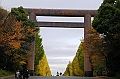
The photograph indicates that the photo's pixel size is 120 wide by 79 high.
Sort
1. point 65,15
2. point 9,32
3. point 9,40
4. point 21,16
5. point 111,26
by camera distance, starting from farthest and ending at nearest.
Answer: point 65,15 < point 21,16 < point 9,32 < point 9,40 < point 111,26

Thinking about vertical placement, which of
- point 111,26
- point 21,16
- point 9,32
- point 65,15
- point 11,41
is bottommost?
point 11,41

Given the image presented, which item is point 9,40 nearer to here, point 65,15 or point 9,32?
point 9,32

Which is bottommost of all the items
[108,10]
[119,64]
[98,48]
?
[119,64]

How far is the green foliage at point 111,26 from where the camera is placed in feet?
81.0

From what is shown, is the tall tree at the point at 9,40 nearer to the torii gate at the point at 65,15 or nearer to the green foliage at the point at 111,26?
the green foliage at the point at 111,26

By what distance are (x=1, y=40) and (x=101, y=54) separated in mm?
11790

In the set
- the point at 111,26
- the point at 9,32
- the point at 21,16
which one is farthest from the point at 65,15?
the point at 111,26

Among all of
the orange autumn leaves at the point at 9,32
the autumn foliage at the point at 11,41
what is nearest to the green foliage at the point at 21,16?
the autumn foliage at the point at 11,41

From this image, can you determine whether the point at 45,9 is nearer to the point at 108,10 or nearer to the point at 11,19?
the point at 11,19

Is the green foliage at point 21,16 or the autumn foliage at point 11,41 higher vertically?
the green foliage at point 21,16

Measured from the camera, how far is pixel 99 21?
87.3ft

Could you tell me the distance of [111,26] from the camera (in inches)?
971

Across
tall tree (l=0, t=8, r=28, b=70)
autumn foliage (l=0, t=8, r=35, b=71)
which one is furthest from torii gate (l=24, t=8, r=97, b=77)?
tall tree (l=0, t=8, r=28, b=70)

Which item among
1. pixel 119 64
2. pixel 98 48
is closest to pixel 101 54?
pixel 98 48
